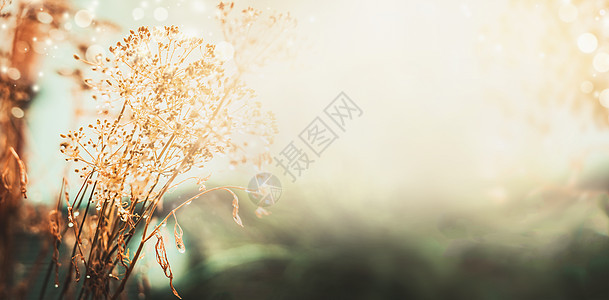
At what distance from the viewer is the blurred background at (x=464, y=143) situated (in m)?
1.02

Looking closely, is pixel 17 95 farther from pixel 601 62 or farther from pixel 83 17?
pixel 601 62

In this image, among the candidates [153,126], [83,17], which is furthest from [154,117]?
[83,17]

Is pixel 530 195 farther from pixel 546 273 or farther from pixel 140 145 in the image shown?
pixel 140 145

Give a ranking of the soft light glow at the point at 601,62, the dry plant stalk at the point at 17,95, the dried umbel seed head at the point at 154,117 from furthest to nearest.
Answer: the soft light glow at the point at 601,62
the dry plant stalk at the point at 17,95
the dried umbel seed head at the point at 154,117

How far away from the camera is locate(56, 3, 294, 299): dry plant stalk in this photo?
0.51 metres

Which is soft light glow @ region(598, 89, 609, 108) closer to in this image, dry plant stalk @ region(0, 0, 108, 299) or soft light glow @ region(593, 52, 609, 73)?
soft light glow @ region(593, 52, 609, 73)

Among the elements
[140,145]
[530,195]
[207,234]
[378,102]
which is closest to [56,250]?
[140,145]

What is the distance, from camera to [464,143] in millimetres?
1029

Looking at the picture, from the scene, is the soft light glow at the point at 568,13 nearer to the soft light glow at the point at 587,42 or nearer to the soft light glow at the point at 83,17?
the soft light glow at the point at 587,42

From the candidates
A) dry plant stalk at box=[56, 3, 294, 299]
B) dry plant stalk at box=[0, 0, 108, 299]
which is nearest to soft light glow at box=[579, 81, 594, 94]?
dry plant stalk at box=[56, 3, 294, 299]

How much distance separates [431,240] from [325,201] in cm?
28

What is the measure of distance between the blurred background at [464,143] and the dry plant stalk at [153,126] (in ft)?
1.42

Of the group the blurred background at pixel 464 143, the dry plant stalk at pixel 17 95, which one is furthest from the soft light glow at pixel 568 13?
the dry plant stalk at pixel 17 95

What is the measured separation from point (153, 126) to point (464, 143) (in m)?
0.78
